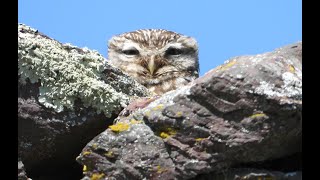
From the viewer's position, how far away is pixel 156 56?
8773 millimetres

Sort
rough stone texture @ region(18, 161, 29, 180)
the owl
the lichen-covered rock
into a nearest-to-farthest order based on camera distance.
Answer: the lichen-covered rock < rough stone texture @ region(18, 161, 29, 180) < the owl

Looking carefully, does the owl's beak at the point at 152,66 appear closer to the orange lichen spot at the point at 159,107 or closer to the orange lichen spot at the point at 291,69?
the orange lichen spot at the point at 159,107

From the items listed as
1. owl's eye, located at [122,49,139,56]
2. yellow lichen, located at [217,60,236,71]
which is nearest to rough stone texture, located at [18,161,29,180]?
yellow lichen, located at [217,60,236,71]

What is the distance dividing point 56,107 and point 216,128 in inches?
40.9

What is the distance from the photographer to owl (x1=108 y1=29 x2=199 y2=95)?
831 cm

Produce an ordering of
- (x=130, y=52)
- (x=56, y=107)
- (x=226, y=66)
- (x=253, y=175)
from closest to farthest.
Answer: (x=253, y=175)
(x=226, y=66)
(x=56, y=107)
(x=130, y=52)

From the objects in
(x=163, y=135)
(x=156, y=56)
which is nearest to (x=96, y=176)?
(x=163, y=135)

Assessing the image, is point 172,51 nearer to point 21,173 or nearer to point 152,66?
point 152,66

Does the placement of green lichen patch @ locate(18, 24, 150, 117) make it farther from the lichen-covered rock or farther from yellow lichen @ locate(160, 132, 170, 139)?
yellow lichen @ locate(160, 132, 170, 139)

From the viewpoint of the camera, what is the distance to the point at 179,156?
3383 mm

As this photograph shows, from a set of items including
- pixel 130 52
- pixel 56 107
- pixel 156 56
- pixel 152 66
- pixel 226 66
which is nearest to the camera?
pixel 226 66

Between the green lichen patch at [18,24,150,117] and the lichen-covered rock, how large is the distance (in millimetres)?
458

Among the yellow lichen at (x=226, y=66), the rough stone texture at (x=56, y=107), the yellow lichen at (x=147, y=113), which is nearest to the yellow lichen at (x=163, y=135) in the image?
the yellow lichen at (x=147, y=113)
